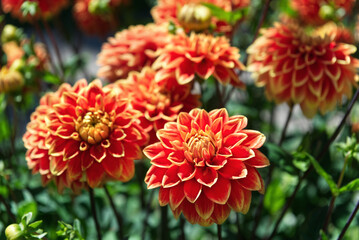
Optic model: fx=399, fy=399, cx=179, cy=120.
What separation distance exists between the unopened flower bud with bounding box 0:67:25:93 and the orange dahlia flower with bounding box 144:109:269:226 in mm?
530

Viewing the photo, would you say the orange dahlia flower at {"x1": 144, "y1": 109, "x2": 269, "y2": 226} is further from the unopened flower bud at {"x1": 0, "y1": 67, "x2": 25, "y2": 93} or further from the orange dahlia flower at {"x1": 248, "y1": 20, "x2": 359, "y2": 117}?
the unopened flower bud at {"x1": 0, "y1": 67, "x2": 25, "y2": 93}

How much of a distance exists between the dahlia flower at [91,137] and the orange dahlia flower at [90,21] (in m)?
0.88

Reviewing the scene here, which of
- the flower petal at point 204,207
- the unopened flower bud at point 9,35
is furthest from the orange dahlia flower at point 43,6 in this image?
the flower petal at point 204,207

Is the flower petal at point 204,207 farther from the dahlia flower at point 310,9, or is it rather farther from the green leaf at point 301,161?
the dahlia flower at point 310,9

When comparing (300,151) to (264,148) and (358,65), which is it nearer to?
(264,148)

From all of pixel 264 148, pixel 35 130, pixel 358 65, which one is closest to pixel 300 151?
pixel 264 148

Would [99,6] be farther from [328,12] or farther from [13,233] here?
[13,233]

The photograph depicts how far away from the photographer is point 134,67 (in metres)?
0.97

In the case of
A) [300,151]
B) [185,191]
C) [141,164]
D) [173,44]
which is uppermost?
[173,44]

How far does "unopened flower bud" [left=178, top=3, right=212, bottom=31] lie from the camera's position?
2.86 ft

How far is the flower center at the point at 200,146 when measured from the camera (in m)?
0.59

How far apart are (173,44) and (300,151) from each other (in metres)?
0.33

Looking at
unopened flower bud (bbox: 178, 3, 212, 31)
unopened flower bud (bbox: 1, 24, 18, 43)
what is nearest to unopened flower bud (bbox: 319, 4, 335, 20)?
unopened flower bud (bbox: 178, 3, 212, 31)

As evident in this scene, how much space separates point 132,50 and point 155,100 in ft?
0.70
